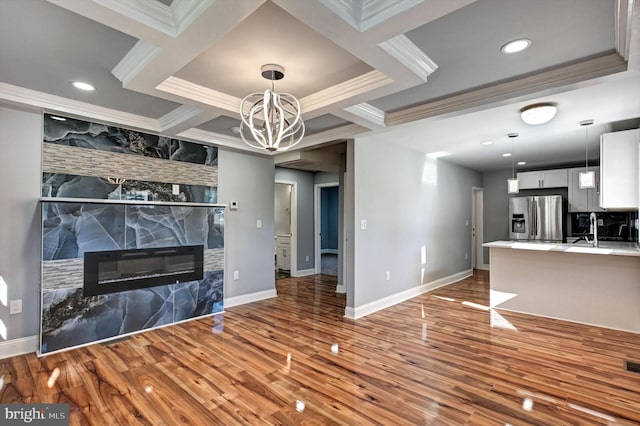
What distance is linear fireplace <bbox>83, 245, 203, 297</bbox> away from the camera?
11.1 feet

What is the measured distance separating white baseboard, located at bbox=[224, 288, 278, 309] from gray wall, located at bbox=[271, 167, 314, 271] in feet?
6.09

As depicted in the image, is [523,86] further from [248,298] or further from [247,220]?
[248,298]

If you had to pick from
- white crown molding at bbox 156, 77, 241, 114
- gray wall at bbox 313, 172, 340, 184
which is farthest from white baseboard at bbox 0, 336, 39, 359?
gray wall at bbox 313, 172, 340, 184

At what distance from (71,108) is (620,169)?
632cm

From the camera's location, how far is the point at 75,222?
10.8ft

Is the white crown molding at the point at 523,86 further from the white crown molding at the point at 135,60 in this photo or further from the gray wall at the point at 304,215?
the gray wall at the point at 304,215

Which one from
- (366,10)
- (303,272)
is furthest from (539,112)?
(303,272)

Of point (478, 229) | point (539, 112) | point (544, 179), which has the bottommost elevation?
point (478, 229)

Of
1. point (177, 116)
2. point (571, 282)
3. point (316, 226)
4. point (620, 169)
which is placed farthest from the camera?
point (316, 226)

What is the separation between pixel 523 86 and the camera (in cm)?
273

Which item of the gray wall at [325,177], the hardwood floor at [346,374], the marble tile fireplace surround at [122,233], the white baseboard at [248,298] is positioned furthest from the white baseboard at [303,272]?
the hardwood floor at [346,374]

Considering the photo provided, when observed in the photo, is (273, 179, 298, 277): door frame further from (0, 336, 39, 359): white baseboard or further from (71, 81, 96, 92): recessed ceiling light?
(0, 336, 39, 359): white baseboard

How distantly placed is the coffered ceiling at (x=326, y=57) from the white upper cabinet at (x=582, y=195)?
2.94m

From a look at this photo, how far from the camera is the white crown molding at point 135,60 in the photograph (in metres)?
2.18
